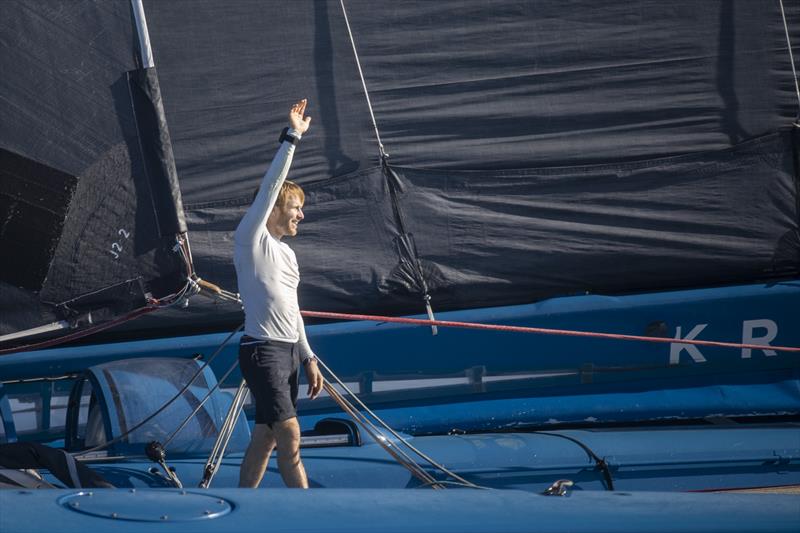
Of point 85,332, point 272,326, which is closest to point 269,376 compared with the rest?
point 272,326

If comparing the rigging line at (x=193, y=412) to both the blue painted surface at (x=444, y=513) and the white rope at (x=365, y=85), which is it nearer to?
the white rope at (x=365, y=85)

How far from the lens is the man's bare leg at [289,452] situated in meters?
3.54

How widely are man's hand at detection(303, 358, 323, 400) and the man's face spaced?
17.6 inches

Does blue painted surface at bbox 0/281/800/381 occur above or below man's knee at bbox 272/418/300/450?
above

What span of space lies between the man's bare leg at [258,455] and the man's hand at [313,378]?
0.61 feet

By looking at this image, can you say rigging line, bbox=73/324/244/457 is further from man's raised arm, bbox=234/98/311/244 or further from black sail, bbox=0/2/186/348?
man's raised arm, bbox=234/98/311/244

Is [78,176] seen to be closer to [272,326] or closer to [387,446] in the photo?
[272,326]

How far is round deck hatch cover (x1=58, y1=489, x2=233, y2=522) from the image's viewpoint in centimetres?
214

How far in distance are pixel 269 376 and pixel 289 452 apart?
250 millimetres

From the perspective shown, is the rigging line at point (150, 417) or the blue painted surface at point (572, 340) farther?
the blue painted surface at point (572, 340)

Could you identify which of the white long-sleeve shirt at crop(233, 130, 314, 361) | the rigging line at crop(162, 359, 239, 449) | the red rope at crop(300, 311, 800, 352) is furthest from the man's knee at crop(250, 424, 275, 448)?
the red rope at crop(300, 311, 800, 352)

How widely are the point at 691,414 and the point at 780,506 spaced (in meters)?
2.46

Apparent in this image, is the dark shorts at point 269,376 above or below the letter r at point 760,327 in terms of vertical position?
below

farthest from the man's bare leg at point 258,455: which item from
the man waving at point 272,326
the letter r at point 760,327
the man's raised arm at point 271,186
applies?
the letter r at point 760,327
